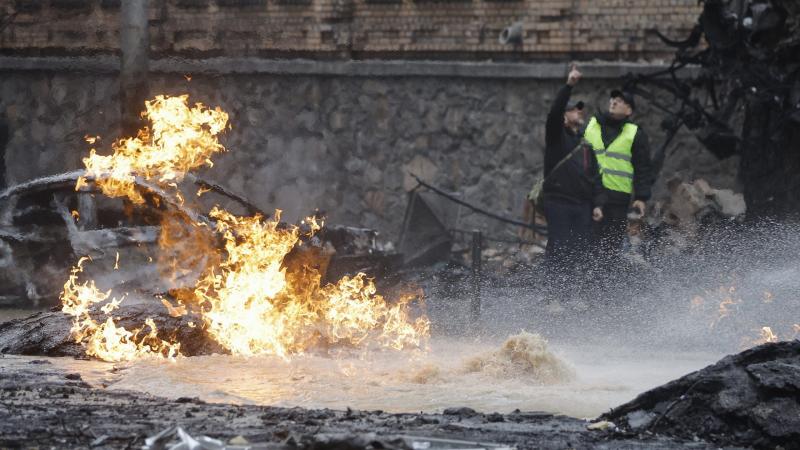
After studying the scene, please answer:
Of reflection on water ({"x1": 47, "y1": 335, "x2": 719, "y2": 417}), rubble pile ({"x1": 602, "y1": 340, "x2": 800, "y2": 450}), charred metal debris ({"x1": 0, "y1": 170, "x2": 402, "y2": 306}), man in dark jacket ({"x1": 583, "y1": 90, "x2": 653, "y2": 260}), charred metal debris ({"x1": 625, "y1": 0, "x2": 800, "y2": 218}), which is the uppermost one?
charred metal debris ({"x1": 625, "y1": 0, "x2": 800, "y2": 218})

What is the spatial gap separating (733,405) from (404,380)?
2997mm

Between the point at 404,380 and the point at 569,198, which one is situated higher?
the point at 569,198

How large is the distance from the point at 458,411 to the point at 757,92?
29.8ft

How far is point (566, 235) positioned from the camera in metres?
14.4

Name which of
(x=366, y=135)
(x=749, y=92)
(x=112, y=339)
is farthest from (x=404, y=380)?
(x=366, y=135)

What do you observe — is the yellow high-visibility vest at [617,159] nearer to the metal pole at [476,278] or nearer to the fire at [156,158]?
the metal pole at [476,278]

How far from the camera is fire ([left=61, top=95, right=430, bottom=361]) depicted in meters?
11.1

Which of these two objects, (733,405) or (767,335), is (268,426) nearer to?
(733,405)

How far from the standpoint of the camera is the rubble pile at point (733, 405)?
7.52 meters

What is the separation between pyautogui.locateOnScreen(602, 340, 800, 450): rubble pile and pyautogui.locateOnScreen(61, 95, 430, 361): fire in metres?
3.98

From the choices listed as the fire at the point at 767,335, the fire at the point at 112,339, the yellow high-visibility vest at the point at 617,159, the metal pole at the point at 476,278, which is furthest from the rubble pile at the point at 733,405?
the yellow high-visibility vest at the point at 617,159

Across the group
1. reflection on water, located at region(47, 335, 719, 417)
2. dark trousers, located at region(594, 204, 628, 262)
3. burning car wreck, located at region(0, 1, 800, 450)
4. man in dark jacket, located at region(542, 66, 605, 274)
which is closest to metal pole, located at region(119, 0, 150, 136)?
burning car wreck, located at region(0, 1, 800, 450)

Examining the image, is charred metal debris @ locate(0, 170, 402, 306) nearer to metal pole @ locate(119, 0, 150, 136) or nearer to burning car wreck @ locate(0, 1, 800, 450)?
burning car wreck @ locate(0, 1, 800, 450)

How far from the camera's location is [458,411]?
8227 millimetres
